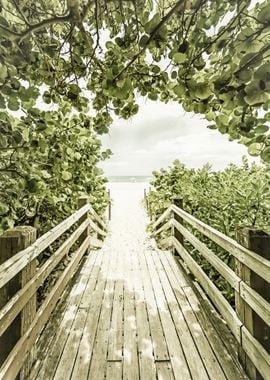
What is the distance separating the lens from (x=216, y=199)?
→ 3994 millimetres

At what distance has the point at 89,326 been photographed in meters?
2.56

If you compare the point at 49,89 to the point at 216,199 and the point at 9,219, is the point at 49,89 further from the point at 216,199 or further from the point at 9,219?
the point at 216,199

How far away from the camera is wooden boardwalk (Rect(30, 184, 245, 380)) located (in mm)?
1947

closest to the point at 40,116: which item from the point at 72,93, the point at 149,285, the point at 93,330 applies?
the point at 72,93

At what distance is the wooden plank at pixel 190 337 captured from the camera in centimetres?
193

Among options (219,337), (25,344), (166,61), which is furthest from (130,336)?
(166,61)

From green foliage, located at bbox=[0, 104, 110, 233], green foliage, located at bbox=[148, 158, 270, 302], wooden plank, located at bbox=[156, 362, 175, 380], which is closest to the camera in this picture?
wooden plank, located at bbox=[156, 362, 175, 380]

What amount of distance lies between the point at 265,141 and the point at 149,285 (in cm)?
237

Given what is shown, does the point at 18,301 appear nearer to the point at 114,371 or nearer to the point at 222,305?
the point at 114,371

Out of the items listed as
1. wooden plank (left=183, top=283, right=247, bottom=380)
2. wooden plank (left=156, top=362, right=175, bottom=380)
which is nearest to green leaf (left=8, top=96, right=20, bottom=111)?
wooden plank (left=156, top=362, right=175, bottom=380)

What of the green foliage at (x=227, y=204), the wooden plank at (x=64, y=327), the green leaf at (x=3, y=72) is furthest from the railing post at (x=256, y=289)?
the green leaf at (x=3, y=72)

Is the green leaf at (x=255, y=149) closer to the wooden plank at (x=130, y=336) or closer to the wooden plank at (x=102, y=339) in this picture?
the wooden plank at (x=130, y=336)

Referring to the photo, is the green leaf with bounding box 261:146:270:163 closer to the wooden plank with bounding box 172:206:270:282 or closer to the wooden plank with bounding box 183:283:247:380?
the wooden plank with bounding box 172:206:270:282

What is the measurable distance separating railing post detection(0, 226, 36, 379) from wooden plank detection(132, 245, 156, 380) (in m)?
0.79
